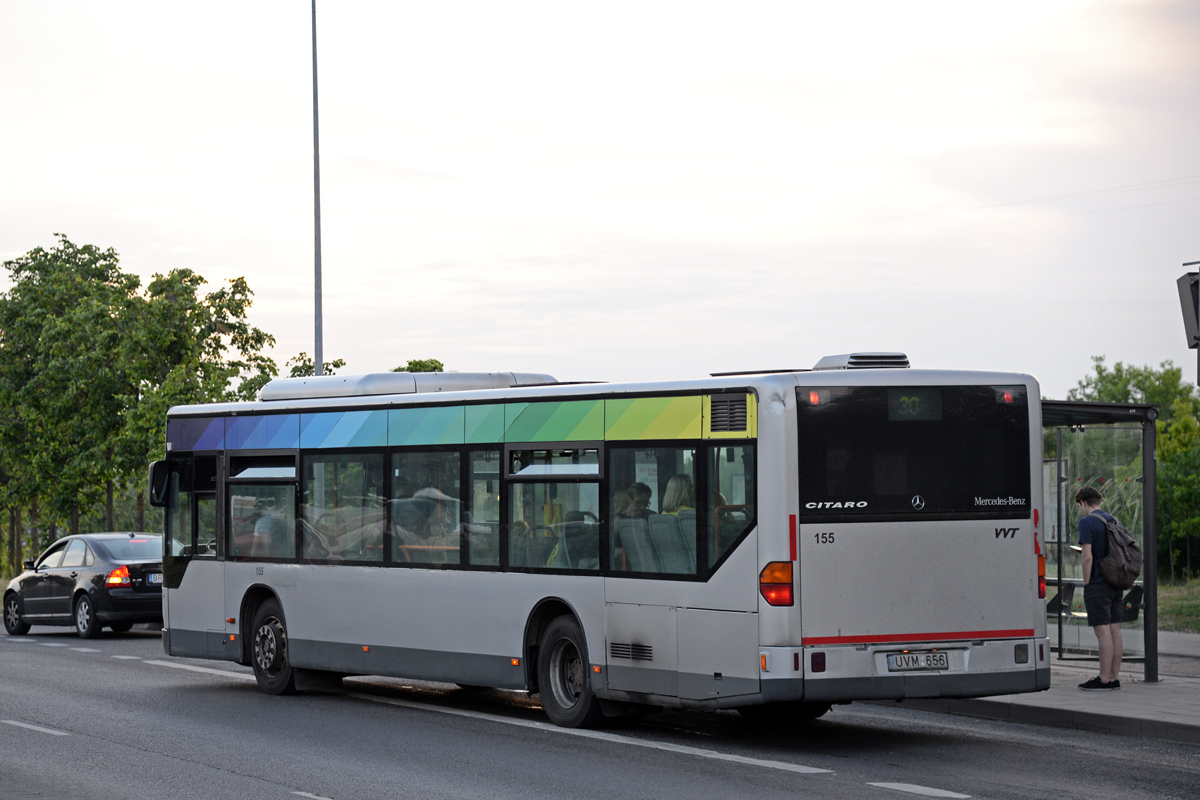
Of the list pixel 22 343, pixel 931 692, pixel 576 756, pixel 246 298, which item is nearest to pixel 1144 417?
pixel 931 692

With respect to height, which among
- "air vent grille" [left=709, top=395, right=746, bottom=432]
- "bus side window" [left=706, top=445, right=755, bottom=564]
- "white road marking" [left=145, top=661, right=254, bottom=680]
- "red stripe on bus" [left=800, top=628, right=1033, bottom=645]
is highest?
"air vent grille" [left=709, top=395, right=746, bottom=432]

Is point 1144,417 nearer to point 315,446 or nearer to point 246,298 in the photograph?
point 315,446

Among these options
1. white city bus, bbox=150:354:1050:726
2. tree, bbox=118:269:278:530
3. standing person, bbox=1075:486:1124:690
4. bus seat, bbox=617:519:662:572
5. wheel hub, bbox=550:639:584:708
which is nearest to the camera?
white city bus, bbox=150:354:1050:726

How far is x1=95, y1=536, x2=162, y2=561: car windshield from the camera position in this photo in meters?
23.6

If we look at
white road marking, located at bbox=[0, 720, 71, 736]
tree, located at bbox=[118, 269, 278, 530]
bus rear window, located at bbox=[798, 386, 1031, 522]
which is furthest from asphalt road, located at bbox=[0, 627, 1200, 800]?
tree, located at bbox=[118, 269, 278, 530]

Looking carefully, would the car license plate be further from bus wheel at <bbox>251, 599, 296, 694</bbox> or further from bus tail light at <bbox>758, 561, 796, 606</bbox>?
bus wheel at <bbox>251, 599, 296, 694</bbox>

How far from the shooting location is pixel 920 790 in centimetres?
923

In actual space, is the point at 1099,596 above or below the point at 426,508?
below

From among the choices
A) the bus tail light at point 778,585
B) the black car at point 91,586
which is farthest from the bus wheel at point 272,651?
the black car at point 91,586

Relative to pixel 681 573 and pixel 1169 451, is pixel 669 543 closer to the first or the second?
pixel 681 573

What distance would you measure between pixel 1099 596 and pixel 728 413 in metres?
5.00

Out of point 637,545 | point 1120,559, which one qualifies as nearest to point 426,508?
point 637,545

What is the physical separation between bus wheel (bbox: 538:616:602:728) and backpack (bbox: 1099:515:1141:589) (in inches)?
197

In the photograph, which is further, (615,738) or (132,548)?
(132,548)
